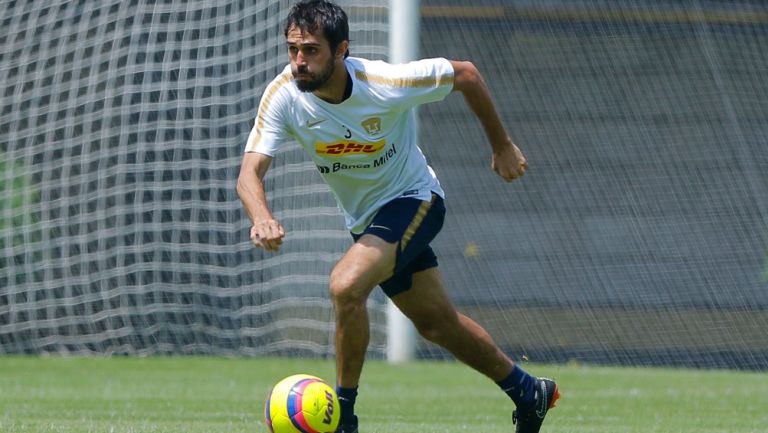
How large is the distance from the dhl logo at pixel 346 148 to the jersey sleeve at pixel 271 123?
17cm

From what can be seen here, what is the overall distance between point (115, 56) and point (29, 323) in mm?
2633

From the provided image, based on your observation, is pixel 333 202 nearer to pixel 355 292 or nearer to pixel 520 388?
pixel 520 388

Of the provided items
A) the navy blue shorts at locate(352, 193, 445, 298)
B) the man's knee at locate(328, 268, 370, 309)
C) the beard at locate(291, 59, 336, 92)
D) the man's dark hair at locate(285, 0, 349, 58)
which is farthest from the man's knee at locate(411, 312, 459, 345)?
the man's dark hair at locate(285, 0, 349, 58)

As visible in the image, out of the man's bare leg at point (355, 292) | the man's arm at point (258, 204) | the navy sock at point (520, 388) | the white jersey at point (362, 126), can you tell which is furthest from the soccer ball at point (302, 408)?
the navy sock at point (520, 388)

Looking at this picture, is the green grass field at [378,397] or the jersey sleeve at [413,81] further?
the green grass field at [378,397]

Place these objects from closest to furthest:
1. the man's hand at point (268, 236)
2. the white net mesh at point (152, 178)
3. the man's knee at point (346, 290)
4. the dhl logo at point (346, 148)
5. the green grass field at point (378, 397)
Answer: the man's hand at point (268, 236), the man's knee at point (346, 290), the dhl logo at point (346, 148), the green grass field at point (378, 397), the white net mesh at point (152, 178)

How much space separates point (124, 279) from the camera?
12164 millimetres

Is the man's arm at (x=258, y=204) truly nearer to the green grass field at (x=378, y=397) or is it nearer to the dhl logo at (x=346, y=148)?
the dhl logo at (x=346, y=148)

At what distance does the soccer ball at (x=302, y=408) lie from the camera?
5.32m

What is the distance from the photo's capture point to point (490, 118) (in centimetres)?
600

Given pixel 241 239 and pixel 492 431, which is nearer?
pixel 492 431

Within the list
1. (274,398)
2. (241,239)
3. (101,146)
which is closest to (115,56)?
(101,146)

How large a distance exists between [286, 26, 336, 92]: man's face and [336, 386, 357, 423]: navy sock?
1.29m

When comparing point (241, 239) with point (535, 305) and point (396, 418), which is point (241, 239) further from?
point (396, 418)
